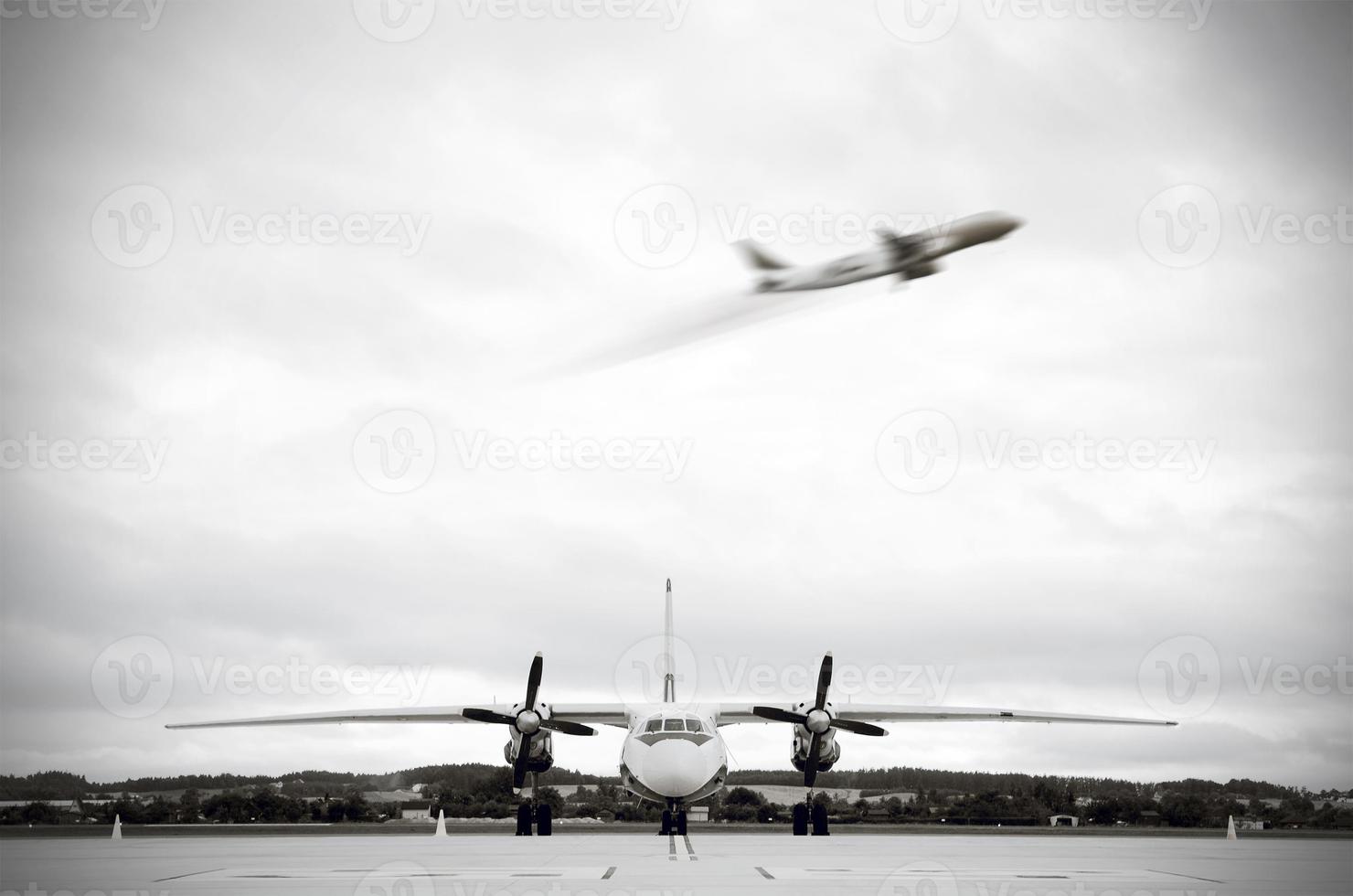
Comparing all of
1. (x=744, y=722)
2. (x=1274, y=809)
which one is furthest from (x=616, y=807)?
(x=1274, y=809)

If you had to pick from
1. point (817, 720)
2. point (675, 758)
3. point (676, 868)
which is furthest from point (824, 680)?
point (676, 868)

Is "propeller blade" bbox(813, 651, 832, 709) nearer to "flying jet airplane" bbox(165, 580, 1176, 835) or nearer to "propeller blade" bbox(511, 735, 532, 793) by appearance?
"flying jet airplane" bbox(165, 580, 1176, 835)

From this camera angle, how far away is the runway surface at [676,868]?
14297mm

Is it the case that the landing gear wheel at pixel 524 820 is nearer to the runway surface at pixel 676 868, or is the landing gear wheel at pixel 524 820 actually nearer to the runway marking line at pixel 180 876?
the runway surface at pixel 676 868

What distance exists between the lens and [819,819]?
30969 mm

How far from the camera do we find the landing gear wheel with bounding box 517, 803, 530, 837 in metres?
31.6

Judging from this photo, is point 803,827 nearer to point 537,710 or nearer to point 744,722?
point 744,722

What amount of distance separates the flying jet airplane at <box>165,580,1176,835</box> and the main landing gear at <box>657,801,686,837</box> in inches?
1.2

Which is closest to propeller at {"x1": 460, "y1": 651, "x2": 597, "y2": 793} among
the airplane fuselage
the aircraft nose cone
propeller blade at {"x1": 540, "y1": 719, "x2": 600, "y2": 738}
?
propeller blade at {"x1": 540, "y1": 719, "x2": 600, "y2": 738}

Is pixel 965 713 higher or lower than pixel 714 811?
higher

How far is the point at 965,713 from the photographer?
1344 inches

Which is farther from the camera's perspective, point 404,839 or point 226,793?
point 226,793

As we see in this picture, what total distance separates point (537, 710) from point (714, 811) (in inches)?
982

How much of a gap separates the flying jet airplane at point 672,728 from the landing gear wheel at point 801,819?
0.08ft
